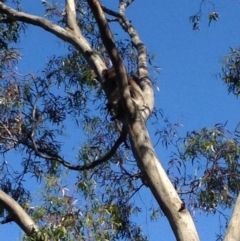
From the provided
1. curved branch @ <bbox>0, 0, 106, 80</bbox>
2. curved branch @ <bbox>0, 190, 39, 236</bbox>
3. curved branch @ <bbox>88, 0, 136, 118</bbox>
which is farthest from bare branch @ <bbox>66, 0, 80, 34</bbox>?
curved branch @ <bbox>0, 190, 39, 236</bbox>

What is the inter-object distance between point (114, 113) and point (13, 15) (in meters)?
2.07

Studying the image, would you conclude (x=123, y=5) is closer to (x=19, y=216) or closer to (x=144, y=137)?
(x=144, y=137)

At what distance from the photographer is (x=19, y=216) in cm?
668

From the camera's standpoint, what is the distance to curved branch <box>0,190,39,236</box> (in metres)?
6.64

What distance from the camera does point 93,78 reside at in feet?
29.2

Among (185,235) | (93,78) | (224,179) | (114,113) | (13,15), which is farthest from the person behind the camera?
(93,78)

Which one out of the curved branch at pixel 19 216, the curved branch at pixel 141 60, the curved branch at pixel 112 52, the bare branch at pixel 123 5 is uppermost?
the bare branch at pixel 123 5

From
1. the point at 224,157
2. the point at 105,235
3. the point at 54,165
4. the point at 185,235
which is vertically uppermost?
the point at 54,165

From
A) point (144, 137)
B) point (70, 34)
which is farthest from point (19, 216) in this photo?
point (70, 34)

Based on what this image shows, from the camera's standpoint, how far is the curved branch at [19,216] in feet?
21.8

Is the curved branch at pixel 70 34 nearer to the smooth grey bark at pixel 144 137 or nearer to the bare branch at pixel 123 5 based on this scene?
the smooth grey bark at pixel 144 137

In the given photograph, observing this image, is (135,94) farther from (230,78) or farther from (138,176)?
(230,78)

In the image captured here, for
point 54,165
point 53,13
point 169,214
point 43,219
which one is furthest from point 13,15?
point 169,214

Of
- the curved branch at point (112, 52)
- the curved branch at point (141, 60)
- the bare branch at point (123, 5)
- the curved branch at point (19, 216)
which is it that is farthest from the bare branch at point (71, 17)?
the curved branch at point (19, 216)
